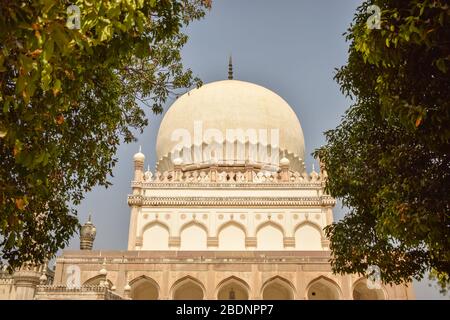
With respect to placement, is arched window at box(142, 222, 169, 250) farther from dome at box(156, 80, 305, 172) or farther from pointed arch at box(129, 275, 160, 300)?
dome at box(156, 80, 305, 172)

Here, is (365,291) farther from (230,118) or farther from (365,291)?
(230,118)

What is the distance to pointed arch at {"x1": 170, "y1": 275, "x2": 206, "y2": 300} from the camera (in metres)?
19.7

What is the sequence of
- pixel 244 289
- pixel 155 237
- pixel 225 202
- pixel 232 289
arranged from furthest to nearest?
pixel 225 202, pixel 155 237, pixel 232 289, pixel 244 289

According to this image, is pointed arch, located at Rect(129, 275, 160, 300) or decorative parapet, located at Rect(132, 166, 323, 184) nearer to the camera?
pointed arch, located at Rect(129, 275, 160, 300)

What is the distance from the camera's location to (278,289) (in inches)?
852

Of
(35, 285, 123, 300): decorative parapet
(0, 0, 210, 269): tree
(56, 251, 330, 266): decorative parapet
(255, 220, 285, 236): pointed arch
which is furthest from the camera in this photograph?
(255, 220, 285, 236): pointed arch

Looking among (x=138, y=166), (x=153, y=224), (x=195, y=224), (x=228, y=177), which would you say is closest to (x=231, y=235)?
(x=195, y=224)

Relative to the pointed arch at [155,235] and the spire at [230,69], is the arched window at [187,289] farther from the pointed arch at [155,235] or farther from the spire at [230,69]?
the spire at [230,69]

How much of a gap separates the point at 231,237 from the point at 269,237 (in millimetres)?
1968

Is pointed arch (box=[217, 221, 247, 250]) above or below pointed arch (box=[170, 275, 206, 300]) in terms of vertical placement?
above

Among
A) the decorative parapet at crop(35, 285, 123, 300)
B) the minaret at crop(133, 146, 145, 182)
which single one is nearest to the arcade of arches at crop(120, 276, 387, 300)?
the decorative parapet at crop(35, 285, 123, 300)

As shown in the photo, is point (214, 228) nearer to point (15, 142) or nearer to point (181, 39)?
point (181, 39)

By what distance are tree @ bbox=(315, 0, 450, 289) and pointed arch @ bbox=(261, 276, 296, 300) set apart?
11.0 metres

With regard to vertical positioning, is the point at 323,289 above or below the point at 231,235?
below
